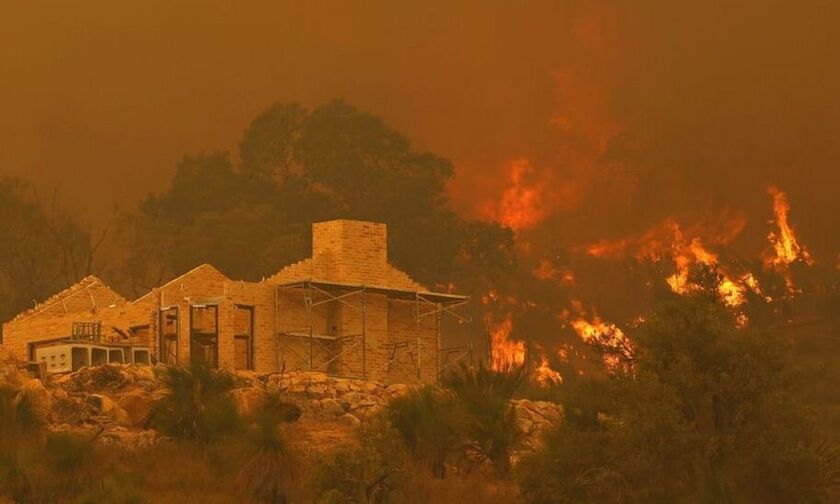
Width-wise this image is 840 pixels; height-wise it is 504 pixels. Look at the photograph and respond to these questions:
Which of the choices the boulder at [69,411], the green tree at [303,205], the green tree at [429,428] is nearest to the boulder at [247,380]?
the boulder at [69,411]

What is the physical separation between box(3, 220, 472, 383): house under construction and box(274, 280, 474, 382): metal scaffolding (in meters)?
0.03

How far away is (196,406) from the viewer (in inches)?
1421

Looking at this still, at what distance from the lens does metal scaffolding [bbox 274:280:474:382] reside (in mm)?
50094

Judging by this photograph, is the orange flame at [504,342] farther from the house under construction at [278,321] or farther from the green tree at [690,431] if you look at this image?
the green tree at [690,431]

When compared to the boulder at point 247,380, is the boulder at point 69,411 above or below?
below

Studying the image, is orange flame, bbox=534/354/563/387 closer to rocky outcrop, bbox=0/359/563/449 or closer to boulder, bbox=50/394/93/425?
rocky outcrop, bbox=0/359/563/449

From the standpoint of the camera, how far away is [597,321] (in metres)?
84.5

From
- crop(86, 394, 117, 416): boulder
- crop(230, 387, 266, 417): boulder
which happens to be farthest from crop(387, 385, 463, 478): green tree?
crop(86, 394, 117, 416): boulder

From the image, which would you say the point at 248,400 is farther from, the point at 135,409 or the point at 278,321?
the point at 278,321

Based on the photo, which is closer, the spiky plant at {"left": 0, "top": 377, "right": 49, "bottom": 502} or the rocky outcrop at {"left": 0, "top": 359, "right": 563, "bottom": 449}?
the spiky plant at {"left": 0, "top": 377, "right": 49, "bottom": 502}

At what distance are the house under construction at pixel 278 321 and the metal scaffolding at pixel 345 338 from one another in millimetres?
30

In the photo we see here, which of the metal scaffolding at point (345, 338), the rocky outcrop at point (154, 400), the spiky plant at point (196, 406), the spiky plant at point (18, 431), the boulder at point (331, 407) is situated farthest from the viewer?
the metal scaffolding at point (345, 338)

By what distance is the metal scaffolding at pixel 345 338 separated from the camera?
50.1m

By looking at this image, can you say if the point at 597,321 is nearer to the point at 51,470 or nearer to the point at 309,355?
the point at 309,355
